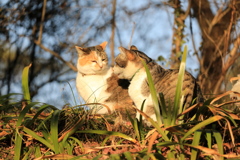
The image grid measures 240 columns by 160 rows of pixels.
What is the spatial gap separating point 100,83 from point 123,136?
1.36 m

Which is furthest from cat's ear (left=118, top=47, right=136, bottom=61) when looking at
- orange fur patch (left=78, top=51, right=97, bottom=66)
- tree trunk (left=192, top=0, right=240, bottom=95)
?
tree trunk (left=192, top=0, right=240, bottom=95)

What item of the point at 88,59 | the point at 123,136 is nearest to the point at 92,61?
the point at 88,59

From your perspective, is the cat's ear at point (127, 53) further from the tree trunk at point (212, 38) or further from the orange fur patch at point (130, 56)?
the tree trunk at point (212, 38)

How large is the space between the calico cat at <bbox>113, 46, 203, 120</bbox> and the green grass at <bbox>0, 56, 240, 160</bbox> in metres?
0.29

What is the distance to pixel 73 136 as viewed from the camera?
2432 millimetres

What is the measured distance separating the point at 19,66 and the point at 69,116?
16.2 feet

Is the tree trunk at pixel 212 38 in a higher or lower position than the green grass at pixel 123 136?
higher

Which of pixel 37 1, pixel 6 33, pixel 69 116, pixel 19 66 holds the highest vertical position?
pixel 37 1

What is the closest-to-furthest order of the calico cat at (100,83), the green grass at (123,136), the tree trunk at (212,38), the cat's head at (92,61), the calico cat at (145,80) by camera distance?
the green grass at (123,136)
the calico cat at (145,80)
the calico cat at (100,83)
the cat's head at (92,61)
the tree trunk at (212,38)

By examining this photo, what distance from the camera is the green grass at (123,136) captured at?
2021mm

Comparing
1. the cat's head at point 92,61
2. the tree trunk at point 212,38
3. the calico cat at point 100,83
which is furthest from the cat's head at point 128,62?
the tree trunk at point 212,38

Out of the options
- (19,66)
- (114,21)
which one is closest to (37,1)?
(19,66)

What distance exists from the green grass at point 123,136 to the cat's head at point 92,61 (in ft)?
3.26

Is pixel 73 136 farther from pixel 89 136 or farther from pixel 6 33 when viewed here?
pixel 6 33
